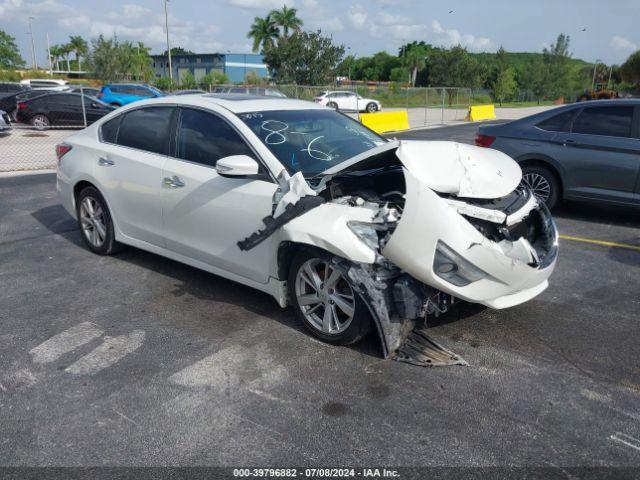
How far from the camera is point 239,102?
478cm

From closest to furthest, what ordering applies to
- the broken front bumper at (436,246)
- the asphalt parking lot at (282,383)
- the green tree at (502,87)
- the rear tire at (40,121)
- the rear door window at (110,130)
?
the asphalt parking lot at (282,383)
the broken front bumper at (436,246)
the rear door window at (110,130)
the rear tire at (40,121)
the green tree at (502,87)

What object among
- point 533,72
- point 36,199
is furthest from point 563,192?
point 533,72

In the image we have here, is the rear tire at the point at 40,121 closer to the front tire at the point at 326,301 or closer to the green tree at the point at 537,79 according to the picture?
the front tire at the point at 326,301

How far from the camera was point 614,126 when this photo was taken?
23.2 feet

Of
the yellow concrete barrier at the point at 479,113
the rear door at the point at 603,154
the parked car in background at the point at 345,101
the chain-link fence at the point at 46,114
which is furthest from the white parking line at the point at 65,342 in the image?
the yellow concrete barrier at the point at 479,113

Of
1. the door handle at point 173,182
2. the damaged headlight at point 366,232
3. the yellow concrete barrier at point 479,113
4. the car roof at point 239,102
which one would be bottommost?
the yellow concrete barrier at point 479,113

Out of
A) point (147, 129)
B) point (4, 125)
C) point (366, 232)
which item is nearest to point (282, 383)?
point (366, 232)

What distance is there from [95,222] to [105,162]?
73 centimetres

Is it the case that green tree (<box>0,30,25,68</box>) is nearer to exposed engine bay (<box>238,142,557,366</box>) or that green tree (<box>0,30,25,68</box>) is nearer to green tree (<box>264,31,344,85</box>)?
green tree (<box>264,31,344,85</box>)

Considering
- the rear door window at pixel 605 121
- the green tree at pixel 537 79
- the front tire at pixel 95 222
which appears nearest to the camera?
the front tire at pixel 95 222

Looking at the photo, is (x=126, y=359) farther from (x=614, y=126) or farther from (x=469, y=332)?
(x=614, y=126)

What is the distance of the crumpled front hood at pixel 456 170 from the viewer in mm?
3674

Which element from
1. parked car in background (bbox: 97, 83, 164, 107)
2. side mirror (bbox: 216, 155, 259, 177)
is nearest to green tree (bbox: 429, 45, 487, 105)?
parked car in background (bbox: 97, 83, 164, 107)

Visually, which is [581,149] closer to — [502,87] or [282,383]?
[282,383]
